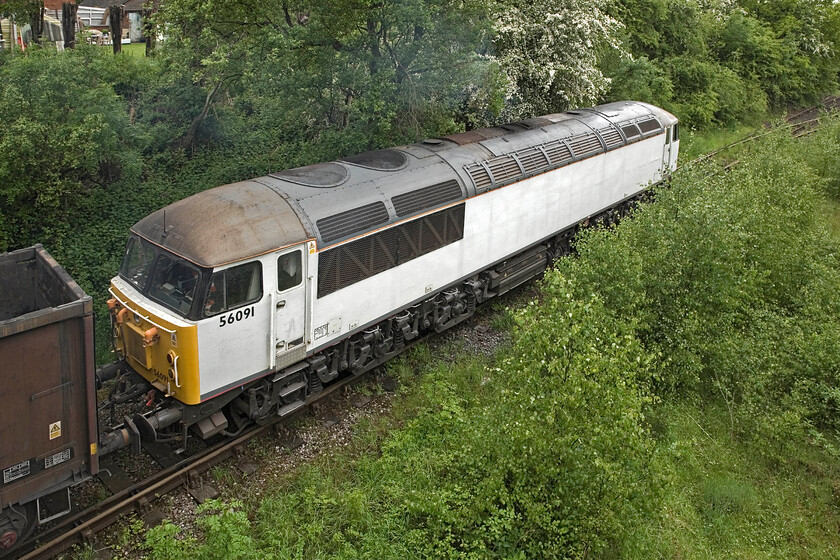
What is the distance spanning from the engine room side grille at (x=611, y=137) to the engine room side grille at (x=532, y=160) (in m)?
3.26

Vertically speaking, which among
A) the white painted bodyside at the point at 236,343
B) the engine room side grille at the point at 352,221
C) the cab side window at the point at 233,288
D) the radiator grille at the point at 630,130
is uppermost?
the radiator grille at the point at 630,130

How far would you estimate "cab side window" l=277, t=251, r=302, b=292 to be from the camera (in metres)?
9.88

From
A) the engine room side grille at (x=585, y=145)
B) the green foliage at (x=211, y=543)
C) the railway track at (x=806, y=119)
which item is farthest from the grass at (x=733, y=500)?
the railway track at (x=806, y=119)

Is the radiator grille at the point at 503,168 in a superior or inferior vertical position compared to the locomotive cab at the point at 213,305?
superior

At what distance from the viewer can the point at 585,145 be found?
16828 millimetres

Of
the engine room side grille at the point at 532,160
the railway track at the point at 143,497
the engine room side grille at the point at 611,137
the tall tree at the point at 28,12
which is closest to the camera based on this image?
the railway track at the point at 143,497

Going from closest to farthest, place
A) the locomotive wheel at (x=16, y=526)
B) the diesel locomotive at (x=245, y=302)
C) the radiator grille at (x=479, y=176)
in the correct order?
the diesel locomotive at (x=245, y=302) < the locomotive wheel at (x=16, y=526) < the radiator grille at (x=479, y=176)

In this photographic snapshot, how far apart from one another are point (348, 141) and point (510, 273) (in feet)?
17.5

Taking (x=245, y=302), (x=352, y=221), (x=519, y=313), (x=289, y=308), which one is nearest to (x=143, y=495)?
(x=245, y=302)

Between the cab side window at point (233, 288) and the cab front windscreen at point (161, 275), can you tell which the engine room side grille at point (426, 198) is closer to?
the cab side window at point (233, 288)

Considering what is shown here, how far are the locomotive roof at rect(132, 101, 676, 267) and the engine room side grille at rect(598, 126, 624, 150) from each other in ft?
3.99

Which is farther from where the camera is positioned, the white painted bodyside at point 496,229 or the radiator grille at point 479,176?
the radiator grille at point 479,176

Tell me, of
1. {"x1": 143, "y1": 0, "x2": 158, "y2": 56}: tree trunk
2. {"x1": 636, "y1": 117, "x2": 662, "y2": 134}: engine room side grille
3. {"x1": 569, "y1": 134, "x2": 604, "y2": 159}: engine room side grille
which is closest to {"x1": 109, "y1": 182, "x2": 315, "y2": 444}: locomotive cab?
{"x1": 569, "y1": 134, "x2": 604, "y2": 159}: engine room side grille

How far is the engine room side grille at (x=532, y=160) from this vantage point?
48.3ft
